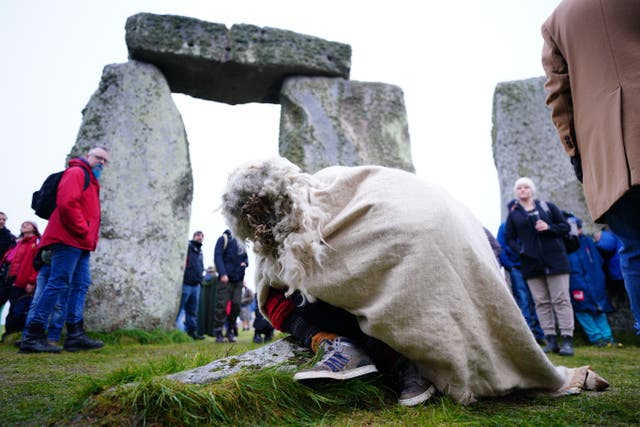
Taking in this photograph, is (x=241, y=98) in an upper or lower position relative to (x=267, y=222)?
upper

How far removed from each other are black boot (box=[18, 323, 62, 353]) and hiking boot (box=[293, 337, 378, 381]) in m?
3.13

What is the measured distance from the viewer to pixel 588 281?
554 centimetres

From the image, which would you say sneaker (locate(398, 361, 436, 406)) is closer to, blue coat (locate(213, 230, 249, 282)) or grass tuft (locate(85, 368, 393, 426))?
grass tuft (locate(85, 368, 393, 426))

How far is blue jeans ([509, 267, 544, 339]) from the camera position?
5793 mm

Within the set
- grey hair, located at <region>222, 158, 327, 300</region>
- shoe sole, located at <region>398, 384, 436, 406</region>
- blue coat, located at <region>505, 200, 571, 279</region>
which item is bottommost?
shoe sole, located at <region>398, 384, 436, 406</region>

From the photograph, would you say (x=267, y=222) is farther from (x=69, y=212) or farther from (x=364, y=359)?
(x=69, y=212)

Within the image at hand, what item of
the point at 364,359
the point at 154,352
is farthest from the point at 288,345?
the point at 154,352

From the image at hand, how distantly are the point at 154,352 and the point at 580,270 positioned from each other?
15.4 ft

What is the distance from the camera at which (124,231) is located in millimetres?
5598

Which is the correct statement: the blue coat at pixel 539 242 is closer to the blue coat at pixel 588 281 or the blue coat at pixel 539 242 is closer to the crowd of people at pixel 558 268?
the crowd of people at pixel 558 268

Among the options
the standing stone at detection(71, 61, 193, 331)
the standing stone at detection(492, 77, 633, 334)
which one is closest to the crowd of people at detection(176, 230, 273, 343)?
the standing stone at detection(71, 61, 193, 331)

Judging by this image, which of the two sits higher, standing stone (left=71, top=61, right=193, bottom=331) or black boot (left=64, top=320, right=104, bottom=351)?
standing stone (left=71, top=61, right=193, bottom=331)

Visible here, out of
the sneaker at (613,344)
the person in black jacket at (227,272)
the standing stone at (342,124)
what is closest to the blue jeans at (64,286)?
the person in black jacket at (227,272)

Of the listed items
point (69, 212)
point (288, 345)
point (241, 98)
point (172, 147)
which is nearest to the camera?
point (288, 345)
